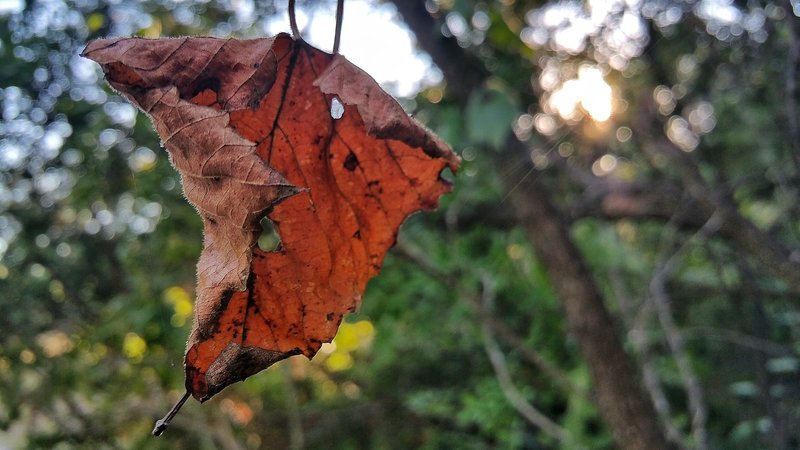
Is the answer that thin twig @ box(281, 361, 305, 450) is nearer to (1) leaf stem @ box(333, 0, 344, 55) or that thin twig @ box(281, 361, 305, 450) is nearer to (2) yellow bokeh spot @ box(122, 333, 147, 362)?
(2) yellow bokeh spot @ box(122, 333, 147, 362)

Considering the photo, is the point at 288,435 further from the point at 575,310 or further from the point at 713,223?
the point at 713,223

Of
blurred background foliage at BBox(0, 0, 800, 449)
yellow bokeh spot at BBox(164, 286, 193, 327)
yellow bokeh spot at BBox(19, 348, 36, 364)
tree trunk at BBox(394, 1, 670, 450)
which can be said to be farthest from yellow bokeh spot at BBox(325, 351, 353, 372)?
tree trunk at BBox(394, 1, 670, 450)

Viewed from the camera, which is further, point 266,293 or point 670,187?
point 670,187

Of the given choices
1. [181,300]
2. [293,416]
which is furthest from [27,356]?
[293,416]

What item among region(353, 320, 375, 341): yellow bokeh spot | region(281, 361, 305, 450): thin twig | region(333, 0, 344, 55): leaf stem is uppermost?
region(353, 320, 375, 341): yellow bokeh spot

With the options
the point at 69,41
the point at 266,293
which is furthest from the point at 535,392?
the point at 266,293

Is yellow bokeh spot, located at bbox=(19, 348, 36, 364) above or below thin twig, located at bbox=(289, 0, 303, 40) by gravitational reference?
above

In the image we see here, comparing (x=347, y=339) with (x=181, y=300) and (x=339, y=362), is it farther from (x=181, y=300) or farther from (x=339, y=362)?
(x=181, y=300)

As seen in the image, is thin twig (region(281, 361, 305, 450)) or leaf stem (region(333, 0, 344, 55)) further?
thin twig (region(281, 361, 305, 450))
